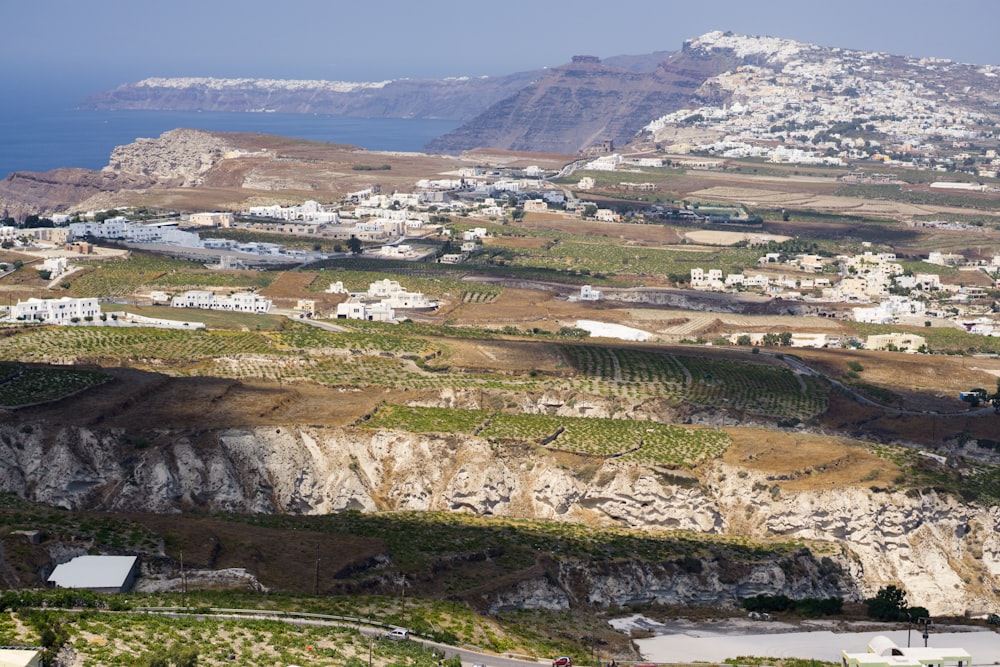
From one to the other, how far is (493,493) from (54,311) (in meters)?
36.7

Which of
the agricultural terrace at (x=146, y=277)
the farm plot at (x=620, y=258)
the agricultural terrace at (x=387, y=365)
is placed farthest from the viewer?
the farm plot at (x=620, y=258)

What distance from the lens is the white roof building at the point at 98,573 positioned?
139 ft

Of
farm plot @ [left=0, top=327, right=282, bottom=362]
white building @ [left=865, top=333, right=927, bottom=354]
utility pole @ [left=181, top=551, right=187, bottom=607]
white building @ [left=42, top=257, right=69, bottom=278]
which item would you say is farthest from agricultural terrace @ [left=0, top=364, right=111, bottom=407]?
white building @ [left=865, top=333, right=927, bottom=354]

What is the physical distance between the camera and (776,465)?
60375 mm

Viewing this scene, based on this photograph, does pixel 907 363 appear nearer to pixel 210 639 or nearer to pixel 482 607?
pixel 482 607

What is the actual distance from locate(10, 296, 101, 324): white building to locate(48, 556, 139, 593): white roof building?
41.9 metres

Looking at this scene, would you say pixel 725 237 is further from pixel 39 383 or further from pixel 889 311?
pixel 39 383

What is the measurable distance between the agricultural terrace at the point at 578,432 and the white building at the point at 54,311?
27.7 metres

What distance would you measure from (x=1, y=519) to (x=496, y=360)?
114 feet

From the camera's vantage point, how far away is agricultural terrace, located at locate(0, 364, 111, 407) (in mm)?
62625

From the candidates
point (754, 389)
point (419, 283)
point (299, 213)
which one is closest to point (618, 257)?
point (419, 283)

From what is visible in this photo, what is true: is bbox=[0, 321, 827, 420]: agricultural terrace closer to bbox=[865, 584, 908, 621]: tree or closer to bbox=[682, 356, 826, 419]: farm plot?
bbox=[682, 356, 826, 419]: farm plot

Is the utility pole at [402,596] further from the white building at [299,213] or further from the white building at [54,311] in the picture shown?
the white building at [299,213]

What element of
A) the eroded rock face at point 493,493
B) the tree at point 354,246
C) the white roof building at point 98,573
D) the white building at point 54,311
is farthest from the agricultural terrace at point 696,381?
the tree at point 354,246
